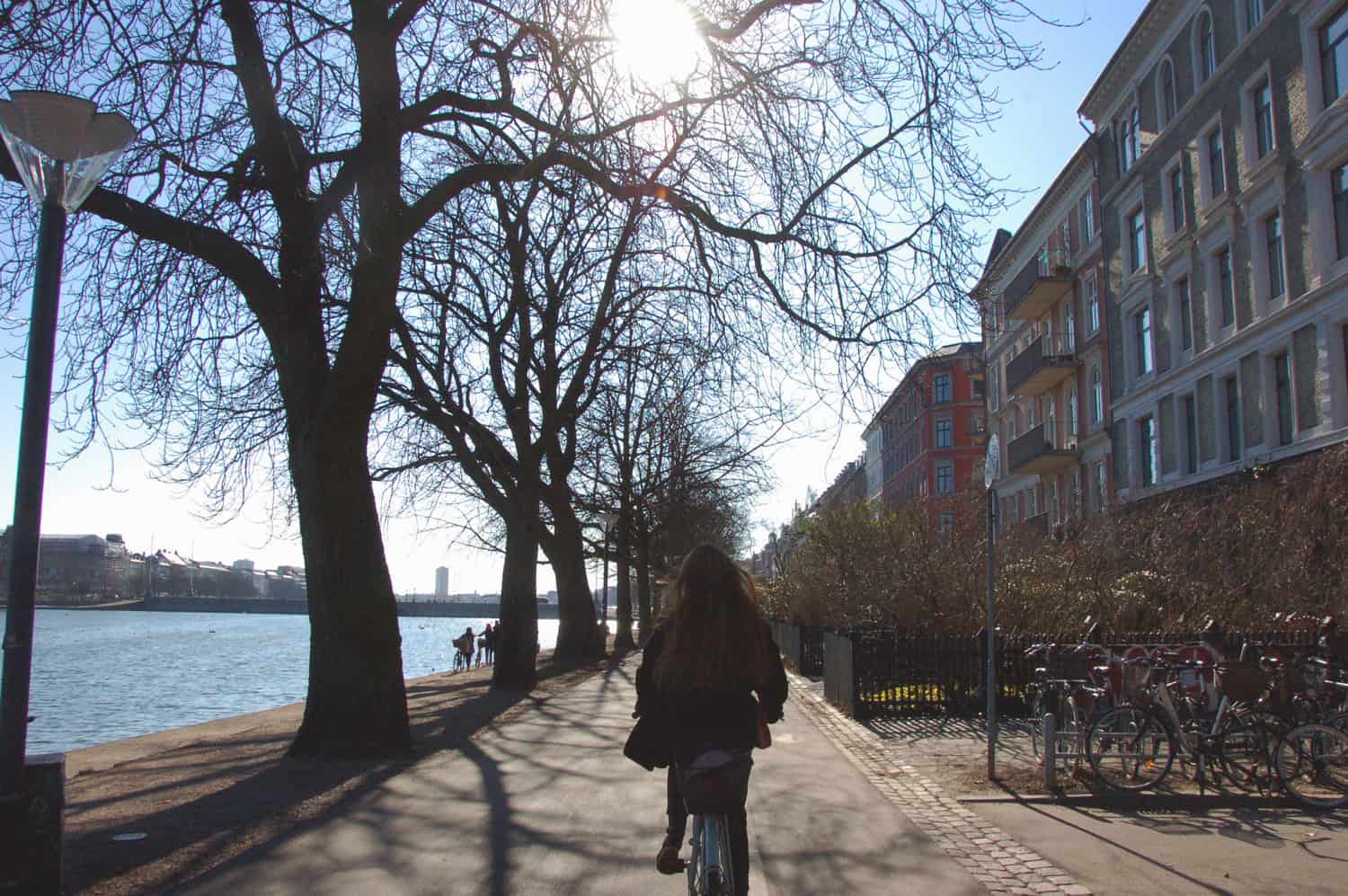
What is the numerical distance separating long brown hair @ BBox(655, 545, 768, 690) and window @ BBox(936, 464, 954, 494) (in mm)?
63962

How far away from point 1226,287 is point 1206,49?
615 cm

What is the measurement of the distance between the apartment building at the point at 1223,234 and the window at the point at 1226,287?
49mm

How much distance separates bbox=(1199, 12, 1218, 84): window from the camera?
2720 cm

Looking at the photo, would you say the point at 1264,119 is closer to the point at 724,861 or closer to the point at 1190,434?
the point at 1190,434

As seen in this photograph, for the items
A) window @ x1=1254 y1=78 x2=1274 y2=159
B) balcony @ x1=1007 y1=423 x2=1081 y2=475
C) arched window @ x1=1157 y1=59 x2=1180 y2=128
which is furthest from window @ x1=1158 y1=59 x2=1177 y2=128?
balcony @ x1=1007 y1=423 x2=1081 y2=475

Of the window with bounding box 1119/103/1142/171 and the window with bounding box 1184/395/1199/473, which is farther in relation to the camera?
the window with bounding box 1119/103/1142/171

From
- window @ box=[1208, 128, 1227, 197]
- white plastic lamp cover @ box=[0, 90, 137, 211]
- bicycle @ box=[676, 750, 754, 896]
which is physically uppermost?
window @ box=[1208, 128, 1227, 197]

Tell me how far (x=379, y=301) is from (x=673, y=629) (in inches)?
301

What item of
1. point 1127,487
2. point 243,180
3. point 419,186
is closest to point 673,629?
point 243,180

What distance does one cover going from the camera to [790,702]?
1833cm

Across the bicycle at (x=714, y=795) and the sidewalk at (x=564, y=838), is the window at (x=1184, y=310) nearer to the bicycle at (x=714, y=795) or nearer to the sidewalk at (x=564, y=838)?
the sidewalk at (x=564, y=838)

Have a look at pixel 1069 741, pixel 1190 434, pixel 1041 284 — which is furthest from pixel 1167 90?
pixel 1069 741

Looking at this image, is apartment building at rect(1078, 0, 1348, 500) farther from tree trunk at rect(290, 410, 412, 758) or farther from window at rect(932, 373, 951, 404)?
window at rect(932, 373, 951, 404)

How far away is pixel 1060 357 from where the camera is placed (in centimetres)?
3831
